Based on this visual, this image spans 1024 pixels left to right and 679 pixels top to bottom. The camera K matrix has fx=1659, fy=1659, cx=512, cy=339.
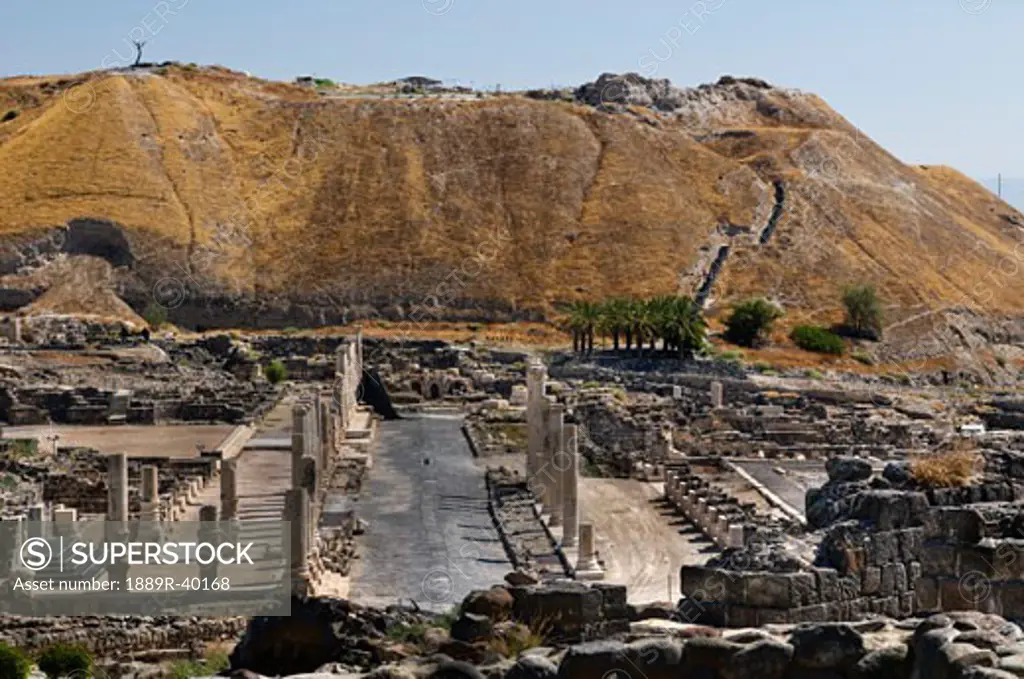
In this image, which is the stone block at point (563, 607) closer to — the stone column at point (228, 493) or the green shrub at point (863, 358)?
the stone column at point (228, 493)

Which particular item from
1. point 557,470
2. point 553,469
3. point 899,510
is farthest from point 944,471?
point 553,469

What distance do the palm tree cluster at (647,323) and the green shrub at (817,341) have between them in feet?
44.5

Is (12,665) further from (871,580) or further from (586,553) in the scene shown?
(586,553)

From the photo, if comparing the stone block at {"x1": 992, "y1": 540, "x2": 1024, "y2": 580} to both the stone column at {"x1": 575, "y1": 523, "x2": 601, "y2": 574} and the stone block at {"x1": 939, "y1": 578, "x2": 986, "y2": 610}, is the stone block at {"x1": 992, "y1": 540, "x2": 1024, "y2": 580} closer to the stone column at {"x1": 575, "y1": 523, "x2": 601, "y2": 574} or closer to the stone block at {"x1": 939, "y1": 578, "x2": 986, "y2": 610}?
the stone block at {"x1": 939, "y1": 578, "x2": 986, "y2": 610}

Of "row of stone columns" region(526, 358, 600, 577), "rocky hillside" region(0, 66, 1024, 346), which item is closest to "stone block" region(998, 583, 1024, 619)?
"row of stone columns" region(526, 358, 600, 577)

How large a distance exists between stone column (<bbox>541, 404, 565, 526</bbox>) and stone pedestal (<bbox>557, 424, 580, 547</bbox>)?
66 cm

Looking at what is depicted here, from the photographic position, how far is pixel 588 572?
106 ft

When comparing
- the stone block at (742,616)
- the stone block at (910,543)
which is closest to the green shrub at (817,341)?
the stone block at (910,543)

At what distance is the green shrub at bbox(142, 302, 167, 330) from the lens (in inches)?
4045

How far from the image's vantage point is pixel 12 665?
1903cm

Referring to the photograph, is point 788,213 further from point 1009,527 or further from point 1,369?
point 1009,527

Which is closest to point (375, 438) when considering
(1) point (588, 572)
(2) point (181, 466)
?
(2) point (181, 466)

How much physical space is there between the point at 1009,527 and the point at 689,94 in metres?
144

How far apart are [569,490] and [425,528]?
345cm
